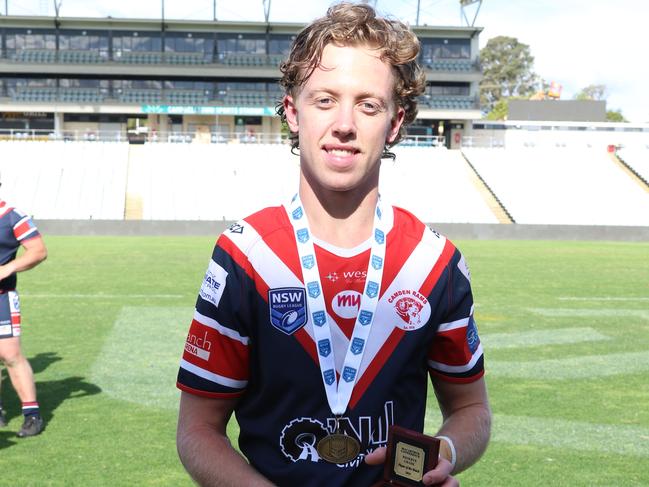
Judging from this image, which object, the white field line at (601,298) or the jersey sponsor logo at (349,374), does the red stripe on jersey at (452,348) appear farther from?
the white field line at (601,298)

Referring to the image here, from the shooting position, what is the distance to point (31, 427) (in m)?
7.03

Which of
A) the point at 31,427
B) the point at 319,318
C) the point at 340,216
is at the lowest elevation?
the point at 31,427

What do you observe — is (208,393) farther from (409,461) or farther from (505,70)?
(505,70)

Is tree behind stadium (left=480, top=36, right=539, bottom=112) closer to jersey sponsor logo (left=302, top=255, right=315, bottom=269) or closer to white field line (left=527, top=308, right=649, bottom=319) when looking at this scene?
white field line (left=527, top=308, right=649, bottom=319)

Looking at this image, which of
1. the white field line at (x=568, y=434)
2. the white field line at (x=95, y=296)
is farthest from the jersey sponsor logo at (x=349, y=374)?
the white field line at (x=95, y=296)

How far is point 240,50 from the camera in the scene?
209 feet

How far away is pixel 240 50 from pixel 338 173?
6336cm

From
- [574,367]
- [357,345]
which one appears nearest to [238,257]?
[357,345]

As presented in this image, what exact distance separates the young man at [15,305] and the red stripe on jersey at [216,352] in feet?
17.3

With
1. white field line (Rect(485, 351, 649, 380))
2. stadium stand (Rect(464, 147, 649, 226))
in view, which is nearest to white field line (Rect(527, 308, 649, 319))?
white field line (Rect(485, 351, 649, 380))

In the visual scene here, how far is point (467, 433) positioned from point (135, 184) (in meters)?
40.3

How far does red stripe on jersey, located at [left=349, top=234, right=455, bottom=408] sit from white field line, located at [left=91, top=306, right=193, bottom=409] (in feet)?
19.7

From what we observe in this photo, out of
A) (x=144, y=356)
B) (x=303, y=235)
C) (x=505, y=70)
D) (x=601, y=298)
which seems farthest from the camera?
(x=505, y=70)

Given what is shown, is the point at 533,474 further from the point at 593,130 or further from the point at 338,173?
the point at 593,130
